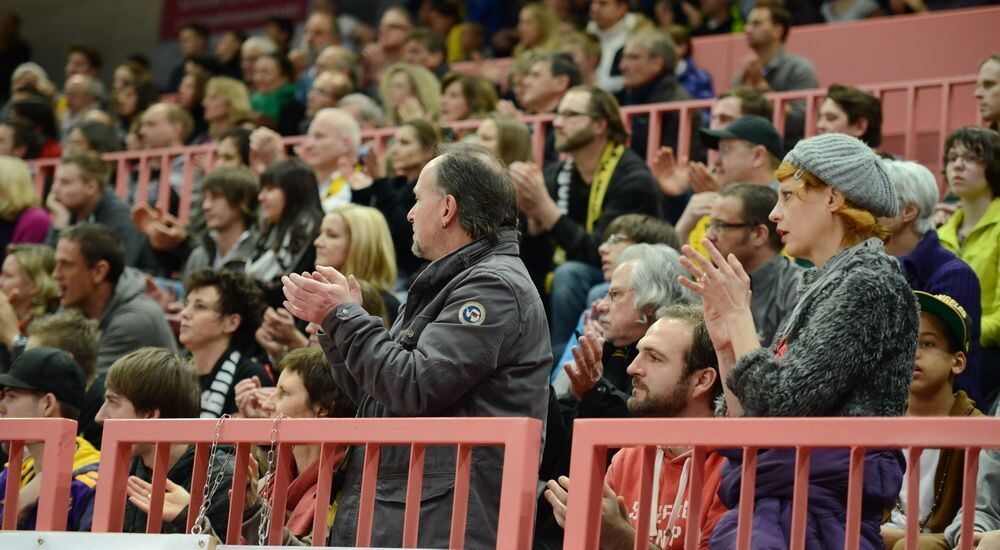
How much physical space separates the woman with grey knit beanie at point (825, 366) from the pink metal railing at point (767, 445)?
0.92 ft

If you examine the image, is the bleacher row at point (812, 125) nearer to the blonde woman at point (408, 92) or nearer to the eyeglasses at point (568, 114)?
the blonde woman at point (408, 92)

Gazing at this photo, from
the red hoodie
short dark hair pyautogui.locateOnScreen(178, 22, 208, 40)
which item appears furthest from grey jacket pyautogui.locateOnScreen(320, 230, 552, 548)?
short dark hair pyautogui.locateOnScreen(178, 22, 208, 40)

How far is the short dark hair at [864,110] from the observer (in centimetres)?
676

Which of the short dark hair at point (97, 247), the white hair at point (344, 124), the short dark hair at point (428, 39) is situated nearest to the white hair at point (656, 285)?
the short dark hair at point (97, 247)

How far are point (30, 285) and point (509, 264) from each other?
14.7 feet

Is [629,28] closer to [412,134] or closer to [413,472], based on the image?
[412,134]

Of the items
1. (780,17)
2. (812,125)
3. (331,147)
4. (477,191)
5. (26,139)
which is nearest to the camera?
(477,191)

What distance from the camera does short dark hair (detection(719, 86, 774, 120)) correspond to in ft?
24.0

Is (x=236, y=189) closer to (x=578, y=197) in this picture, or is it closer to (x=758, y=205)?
(x=578, y=197)

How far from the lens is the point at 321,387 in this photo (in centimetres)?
455

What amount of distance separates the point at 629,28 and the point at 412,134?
122 inches

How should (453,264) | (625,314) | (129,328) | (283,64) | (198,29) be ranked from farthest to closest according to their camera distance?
(198,29), (283,64), (129,328), (625,314), (453,264)

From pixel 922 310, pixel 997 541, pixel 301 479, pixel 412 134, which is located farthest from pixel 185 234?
pixel 997 541

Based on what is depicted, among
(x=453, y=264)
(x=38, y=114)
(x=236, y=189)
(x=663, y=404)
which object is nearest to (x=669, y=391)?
(x=663, y=404)
